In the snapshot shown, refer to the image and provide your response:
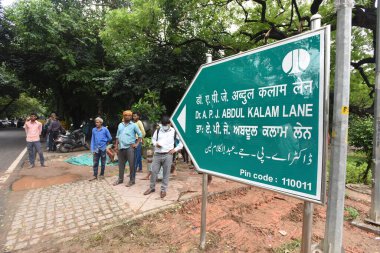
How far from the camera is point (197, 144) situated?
2.57 m

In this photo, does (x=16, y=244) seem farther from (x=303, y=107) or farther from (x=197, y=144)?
(x=303, y=107)

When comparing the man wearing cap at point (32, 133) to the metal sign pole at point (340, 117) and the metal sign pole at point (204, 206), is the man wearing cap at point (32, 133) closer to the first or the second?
the metal sign pole at point (204, 206)

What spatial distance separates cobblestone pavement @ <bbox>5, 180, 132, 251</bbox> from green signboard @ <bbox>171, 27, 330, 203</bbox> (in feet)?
7.98

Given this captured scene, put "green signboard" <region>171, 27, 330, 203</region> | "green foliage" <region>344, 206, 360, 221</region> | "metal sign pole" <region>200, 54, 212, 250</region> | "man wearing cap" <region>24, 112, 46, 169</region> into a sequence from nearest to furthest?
"green signboard" <region>171, 27, 330, 203</region> < "metal sign pole" <region>200, 54, 212, 250</region> < "green foliage" <region>344, 206, 360, 221</region> < "man wearing cap" <region>24, 112, 46, 169</region>

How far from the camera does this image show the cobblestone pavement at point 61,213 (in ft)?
11.2

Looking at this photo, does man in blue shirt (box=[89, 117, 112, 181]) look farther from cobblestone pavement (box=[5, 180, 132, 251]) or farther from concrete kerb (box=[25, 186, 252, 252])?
concrete kerb (box=[25, 186, 252, 252])

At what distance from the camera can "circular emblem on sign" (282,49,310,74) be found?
5.05ft

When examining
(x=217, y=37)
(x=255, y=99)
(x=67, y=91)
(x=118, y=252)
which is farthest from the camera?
(x=67, y=91)

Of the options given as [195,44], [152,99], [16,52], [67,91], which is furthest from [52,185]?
[67,91]

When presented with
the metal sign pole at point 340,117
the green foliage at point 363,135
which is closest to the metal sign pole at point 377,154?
the green foliage at point 363,135

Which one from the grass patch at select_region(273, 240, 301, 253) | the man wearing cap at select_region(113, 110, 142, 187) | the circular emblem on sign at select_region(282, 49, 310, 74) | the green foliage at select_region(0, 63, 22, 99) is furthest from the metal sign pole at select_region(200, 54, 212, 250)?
the green foliage at select_region(0, 63, 22, 99)

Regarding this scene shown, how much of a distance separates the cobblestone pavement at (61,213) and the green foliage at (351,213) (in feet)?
12.8

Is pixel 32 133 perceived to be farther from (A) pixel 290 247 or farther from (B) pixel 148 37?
(A) pixel 290 247

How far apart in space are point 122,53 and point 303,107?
13.5 m
